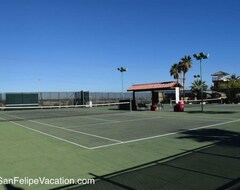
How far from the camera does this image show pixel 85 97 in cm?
5322

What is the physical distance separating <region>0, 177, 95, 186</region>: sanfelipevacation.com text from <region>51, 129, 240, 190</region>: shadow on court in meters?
0.30

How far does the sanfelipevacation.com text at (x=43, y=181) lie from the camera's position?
6988mm

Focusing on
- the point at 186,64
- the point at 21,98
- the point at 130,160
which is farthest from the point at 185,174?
the point at 186,64

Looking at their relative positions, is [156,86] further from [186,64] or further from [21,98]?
[186,64]

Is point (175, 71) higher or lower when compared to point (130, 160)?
higher

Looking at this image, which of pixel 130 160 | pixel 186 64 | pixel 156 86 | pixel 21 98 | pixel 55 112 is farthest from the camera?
pixel 186 64

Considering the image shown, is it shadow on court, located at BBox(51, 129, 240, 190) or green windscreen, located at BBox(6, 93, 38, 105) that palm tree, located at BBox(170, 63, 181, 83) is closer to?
green windscreen, located at BBox(6, 93, 38, 105)

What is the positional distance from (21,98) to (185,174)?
149 ft

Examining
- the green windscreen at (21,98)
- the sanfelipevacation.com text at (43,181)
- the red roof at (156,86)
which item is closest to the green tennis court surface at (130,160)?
the sanfelipevacation.com text at (43,181)

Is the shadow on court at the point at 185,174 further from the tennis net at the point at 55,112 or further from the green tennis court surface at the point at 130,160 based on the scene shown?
the tennis net at the point at 55,112

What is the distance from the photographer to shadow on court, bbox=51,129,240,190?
659cm

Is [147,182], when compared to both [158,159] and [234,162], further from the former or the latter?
[234,162]

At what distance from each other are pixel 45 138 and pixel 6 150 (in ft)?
9.46

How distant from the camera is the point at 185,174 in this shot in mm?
7348
